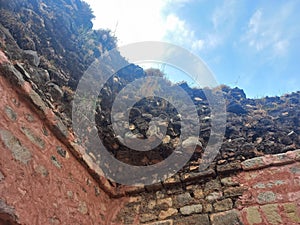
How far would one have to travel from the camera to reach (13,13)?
372cm

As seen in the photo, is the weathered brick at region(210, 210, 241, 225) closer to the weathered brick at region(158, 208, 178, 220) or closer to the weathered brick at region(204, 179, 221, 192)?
the weathered brick at region(204, 179, 221, 192)

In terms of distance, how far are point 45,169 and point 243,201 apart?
6.39 ft

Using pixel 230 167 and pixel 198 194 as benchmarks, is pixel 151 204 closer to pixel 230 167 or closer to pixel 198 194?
pixel 198 194

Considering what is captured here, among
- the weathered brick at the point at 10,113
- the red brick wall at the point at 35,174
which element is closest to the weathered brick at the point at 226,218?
the red brick wall at the point at 35,174

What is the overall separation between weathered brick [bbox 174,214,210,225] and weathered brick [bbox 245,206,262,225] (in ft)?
1.30

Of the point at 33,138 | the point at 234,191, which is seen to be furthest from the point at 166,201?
the point at 33,138

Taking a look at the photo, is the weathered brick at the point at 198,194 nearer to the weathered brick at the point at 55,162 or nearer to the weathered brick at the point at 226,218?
the weathered brick at the point at 226,218

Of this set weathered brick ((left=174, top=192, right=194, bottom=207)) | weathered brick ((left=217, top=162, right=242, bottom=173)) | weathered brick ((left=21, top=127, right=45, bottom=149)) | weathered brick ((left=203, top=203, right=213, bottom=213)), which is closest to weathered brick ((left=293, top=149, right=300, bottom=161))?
weathered brick ((left=217, top=162, right=242, bottom=173))

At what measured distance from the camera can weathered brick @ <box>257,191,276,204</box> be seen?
9.40 ft

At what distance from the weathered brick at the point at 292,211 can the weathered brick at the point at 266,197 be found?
13cm

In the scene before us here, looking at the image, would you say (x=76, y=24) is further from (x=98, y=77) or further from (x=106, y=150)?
(x=106, y=150)

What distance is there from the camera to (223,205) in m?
2.98

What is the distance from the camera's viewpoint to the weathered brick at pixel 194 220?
9.57 ft

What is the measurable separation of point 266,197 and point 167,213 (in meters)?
1.03
